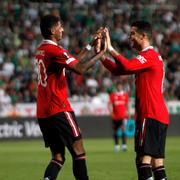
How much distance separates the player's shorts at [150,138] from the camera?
32.4 feet

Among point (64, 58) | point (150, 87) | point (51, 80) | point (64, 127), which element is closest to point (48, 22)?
point (64, 58)

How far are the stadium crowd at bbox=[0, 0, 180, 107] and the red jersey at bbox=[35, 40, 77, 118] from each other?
18258 mm

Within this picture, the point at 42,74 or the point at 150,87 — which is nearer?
the point at 150,87

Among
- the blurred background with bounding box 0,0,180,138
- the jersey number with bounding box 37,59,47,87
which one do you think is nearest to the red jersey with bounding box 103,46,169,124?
the jersey number with bounding box 37,59,47,87

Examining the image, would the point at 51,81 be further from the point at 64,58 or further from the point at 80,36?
the point at 80,36

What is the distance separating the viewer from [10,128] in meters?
28.5

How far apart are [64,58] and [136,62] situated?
1018 millimetres

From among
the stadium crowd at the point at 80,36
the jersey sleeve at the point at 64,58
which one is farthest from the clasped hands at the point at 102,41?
the stadium crowd at the point at 80,36

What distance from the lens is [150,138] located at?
991cm

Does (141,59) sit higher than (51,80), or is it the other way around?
(141,59)

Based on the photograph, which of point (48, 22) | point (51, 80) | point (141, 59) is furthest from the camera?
point (48, 22)

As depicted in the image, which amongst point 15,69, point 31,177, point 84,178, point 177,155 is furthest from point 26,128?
point 84,178

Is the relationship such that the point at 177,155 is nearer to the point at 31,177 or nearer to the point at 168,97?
the point at 31,177

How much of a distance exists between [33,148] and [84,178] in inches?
551
